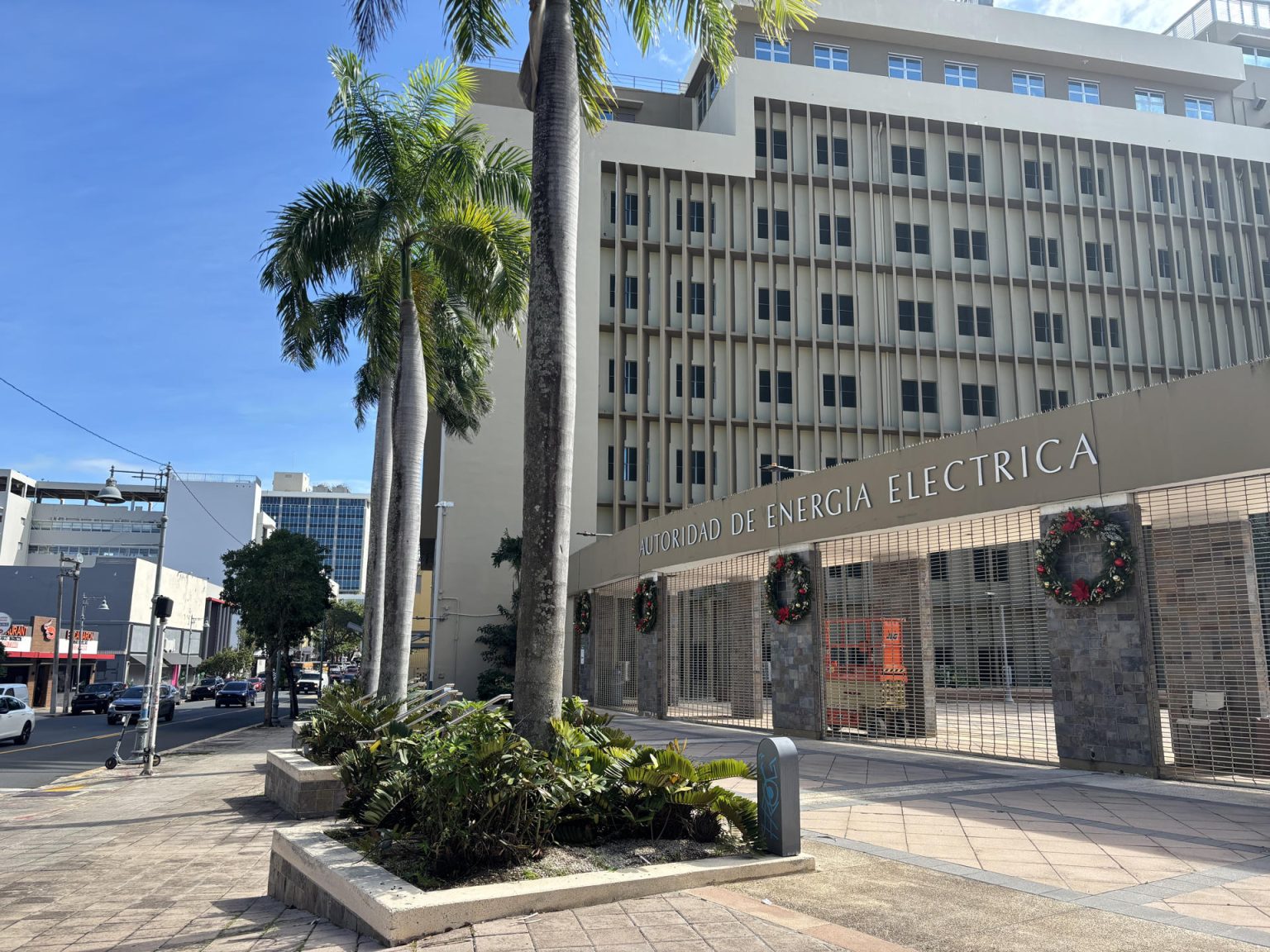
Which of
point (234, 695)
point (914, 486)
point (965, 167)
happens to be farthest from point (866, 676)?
point (234, 695)

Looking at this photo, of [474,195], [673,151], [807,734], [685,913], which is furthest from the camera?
[673,151]

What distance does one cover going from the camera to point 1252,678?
11.4 metres

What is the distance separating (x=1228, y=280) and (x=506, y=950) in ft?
177

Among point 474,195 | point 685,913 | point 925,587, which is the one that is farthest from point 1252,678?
point 474,195

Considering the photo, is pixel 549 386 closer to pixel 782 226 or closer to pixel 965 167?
→ pixel 782 226

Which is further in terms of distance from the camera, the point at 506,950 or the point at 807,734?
the point at 807,734

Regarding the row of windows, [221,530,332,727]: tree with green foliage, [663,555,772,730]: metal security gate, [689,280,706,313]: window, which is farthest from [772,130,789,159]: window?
[221,530,332,727]: tree with green foliage

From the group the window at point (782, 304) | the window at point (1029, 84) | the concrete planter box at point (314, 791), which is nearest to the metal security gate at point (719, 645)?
the concrete planter box at point (314, 791)

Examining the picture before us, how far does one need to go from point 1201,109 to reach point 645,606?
47038 millimetres

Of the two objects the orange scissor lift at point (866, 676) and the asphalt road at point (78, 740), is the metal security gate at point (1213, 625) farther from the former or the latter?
the asphalt road at point (78, 740)

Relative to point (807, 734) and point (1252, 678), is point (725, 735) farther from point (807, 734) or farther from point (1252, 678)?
point (1252, 678)

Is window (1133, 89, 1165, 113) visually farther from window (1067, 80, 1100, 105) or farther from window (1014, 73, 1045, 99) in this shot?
window (1014, 73, 1045, 99)

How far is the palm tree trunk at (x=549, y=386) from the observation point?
786 cm

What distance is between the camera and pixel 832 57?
47844 mm
